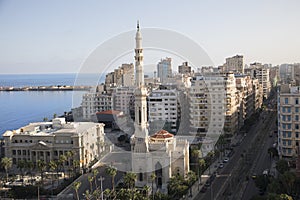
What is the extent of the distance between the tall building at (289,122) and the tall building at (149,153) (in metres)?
5.98

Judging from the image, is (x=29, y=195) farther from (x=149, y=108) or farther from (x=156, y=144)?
(x=149, y=108)

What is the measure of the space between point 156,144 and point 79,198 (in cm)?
432

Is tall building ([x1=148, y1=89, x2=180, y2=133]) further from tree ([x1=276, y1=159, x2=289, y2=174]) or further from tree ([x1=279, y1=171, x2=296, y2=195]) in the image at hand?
tree ([x1=279, y1=171, x2=296, y2=195])

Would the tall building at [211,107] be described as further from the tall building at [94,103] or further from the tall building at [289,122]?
the tall building at [94,103]

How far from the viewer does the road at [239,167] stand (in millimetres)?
16062

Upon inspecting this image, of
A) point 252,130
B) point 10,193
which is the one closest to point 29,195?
Answer: point 10,193

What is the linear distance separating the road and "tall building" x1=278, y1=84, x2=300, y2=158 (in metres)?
1.59

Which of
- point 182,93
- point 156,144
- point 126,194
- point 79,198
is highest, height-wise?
point 182,93

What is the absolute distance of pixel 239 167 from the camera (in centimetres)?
2028

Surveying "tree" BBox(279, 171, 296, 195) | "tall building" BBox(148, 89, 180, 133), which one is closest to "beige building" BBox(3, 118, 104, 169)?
"tall building" BBox(148, 89, 180, 133)

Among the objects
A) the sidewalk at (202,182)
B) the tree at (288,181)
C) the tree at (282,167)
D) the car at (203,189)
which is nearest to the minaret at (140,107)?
the sidewalk at (202,182)

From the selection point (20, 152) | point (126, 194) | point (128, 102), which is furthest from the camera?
point (128, 102)

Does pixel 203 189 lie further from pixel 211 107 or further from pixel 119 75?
pixel 119 75

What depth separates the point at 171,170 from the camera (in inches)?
692
